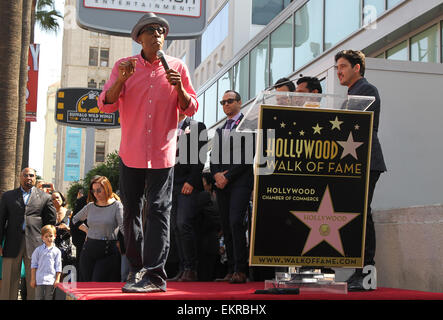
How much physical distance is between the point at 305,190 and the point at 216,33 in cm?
3679

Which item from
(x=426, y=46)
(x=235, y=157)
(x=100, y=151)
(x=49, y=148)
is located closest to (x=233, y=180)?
(x=235, y=157)

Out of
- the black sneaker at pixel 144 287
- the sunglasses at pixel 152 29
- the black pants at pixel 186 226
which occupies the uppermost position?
the sunglasses at pixel 152 29

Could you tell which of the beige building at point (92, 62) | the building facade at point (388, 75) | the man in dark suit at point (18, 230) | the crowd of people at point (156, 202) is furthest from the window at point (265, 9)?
the beige building at point (92, 62)

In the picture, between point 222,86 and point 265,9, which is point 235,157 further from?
point 265,9

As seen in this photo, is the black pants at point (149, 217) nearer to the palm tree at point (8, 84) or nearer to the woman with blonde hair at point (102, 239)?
the woman with blonde hair at point (102, 239)

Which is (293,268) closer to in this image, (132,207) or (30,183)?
(132,207)

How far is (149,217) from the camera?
4648 millimetres

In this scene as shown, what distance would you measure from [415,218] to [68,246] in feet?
21.7

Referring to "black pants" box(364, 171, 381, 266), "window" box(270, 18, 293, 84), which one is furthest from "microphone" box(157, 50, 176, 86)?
"window" box(270, 18, 293, 84)

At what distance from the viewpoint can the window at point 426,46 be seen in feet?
50.9

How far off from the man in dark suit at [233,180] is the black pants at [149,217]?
1.72 m

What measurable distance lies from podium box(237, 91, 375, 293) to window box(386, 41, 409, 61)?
1236 cm

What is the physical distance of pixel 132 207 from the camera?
4758 mm

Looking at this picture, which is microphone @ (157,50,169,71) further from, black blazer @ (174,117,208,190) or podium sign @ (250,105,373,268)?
black blazer @ (174,117,208,190)
